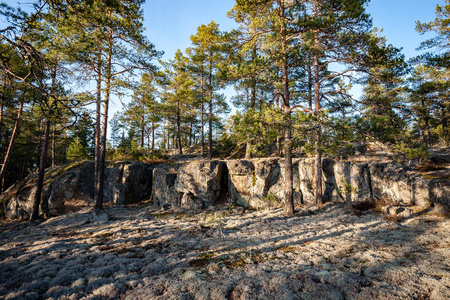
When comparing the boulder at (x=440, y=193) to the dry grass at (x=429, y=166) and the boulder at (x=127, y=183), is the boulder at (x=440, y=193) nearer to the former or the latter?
the dry grass at (x=429, y=166)

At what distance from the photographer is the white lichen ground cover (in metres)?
3.82

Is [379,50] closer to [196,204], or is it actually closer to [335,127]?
[335,127]

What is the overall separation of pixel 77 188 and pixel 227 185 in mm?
12733

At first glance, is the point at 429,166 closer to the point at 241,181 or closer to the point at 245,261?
the point at 241,181

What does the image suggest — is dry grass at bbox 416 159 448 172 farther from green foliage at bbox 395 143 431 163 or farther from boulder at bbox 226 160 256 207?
boulder at bbox 226 160 256 207

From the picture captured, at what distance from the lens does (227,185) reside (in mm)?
14961

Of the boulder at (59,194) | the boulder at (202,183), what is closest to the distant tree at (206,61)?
the boulder at (202,183)

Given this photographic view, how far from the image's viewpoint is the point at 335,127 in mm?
7254

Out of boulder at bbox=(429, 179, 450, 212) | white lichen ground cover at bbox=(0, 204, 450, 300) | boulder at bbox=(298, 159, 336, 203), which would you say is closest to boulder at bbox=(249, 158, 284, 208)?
boulder at bbox=(298, 159, 336, 203)

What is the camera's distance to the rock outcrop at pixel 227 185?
10.2m

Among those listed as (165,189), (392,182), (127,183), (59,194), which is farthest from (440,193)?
(59,194)

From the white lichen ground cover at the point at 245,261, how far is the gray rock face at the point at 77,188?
6917mm

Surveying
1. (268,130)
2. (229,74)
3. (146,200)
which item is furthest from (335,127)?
(146,200)

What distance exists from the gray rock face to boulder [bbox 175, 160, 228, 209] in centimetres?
484
